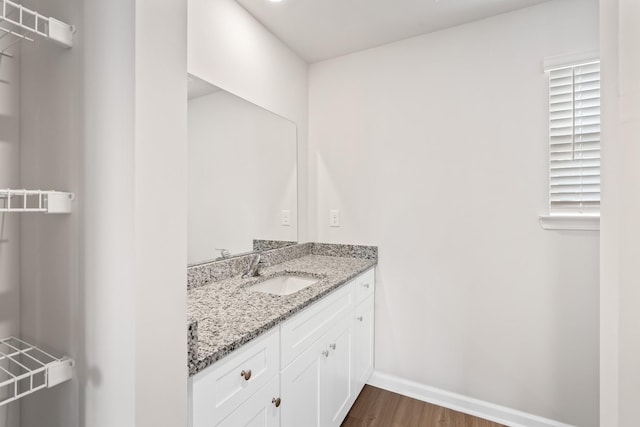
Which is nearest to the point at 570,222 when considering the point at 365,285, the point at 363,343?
the point at 365,285

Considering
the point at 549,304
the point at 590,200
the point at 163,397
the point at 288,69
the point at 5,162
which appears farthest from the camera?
the point at 288,69

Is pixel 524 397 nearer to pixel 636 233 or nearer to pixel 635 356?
pixel 635 356

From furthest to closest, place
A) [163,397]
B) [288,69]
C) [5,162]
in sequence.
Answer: [288,69] → [5,162] → [163,397]

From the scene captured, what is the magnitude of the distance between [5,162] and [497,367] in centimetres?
244

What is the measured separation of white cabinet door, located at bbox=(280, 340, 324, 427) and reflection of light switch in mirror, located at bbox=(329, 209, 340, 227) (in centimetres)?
104

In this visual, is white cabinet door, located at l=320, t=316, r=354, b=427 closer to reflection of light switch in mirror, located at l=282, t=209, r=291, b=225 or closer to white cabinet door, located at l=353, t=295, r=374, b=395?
white cabinet door, located at l=353, t=295, r=374, b=395

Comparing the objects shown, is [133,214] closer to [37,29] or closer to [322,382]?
[37,29]

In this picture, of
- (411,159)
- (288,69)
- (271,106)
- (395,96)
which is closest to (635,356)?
(411,159)

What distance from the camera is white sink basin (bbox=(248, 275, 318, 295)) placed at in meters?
1.94

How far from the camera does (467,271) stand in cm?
202

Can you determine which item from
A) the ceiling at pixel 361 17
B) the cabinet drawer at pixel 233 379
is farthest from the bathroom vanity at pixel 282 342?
the ceiling at pixel 361 17

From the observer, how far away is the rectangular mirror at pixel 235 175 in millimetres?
1683

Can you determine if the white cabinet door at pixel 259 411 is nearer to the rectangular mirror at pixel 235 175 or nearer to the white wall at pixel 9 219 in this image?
the white wall at pixel 9 219

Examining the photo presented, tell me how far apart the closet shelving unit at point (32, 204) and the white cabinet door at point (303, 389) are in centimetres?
74
